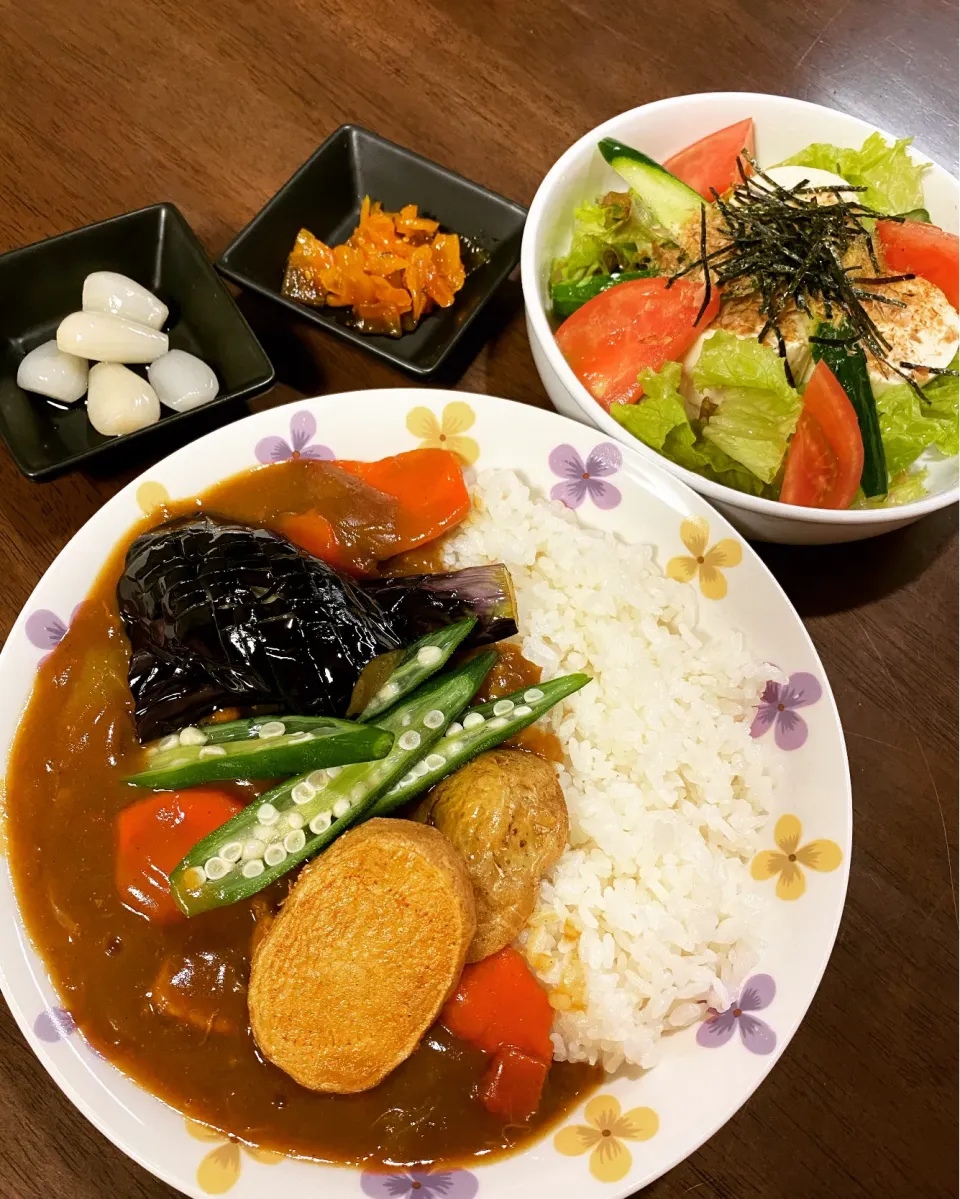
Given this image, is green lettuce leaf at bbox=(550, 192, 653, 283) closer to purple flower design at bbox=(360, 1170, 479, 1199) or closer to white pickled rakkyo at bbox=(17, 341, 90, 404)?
white pickled rakkyo at bbox=(17, 341, 90, 404)

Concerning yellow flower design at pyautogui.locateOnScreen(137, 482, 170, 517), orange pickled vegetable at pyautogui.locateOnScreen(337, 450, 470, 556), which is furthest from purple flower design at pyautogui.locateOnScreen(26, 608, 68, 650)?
orange pickled vegetable at pyautogui.locateOnScreen(337, 450, 470, 556)

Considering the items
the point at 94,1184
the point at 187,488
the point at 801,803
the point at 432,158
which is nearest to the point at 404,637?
the point at 187,488

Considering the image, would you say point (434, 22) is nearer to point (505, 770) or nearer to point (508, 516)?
point (508, 516)

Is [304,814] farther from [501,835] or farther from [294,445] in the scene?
[294,445]

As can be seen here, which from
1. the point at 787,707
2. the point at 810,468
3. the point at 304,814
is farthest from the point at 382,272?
the point at 787,707

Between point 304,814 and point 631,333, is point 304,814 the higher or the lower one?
the lower one

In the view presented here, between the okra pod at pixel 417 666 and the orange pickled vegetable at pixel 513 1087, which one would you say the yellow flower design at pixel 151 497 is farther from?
the orange pickled vegetable at pixel 513 1087
